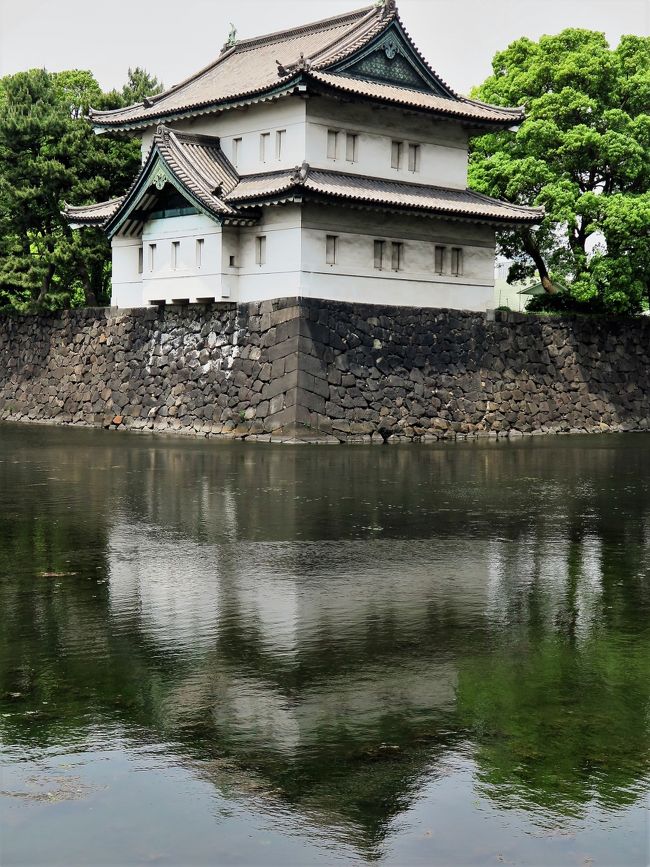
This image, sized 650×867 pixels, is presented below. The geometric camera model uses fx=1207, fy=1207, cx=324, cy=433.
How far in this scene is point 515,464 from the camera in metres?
27.8

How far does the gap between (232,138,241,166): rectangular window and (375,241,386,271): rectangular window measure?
547 centimetres

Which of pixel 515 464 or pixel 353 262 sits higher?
pixel 353 262

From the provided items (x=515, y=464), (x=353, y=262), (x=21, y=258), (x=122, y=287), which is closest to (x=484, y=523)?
(x=515, y=464)

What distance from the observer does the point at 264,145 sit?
123ft

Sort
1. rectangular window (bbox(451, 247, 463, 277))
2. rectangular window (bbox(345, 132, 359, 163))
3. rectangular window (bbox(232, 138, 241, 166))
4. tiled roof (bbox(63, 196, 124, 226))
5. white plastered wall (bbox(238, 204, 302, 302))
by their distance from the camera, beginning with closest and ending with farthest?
white plastered wall (bbox(238, 204, 302, 302))
rectangular window (bbox(345, 132, 359, 163))
rectangular window (bbox(232, 138, 241, 166))
rectangular window (bbox(451, 247, 463, 277))
tiled roof (bbox(63, 196, 124, 226))

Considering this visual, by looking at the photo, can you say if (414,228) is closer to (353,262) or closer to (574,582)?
(353,262)

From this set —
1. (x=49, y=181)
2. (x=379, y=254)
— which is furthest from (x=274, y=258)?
(x=49, y=181)

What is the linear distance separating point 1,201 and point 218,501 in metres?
30.2

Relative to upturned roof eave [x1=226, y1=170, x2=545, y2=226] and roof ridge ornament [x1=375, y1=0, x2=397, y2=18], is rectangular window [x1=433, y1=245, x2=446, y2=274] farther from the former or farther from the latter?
roof ridge ornament [x1=375, y1=0, x2=397, y2=18]

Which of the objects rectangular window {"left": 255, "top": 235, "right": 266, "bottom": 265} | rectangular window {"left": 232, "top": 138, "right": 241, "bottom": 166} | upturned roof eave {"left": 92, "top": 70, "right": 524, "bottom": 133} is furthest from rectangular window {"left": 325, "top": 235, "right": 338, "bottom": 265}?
rectangular window {"left": 232, "top": 138, "right": 241, "bottom": 166}

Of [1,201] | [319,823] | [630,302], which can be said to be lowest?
[319,823]

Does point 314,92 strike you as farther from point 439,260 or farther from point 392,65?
point 439,260

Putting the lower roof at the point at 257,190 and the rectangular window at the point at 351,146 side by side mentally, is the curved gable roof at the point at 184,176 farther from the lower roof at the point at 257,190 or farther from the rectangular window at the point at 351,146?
the rectangular window at the point at 351,146

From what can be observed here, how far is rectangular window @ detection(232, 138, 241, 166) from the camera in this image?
38.6 m
